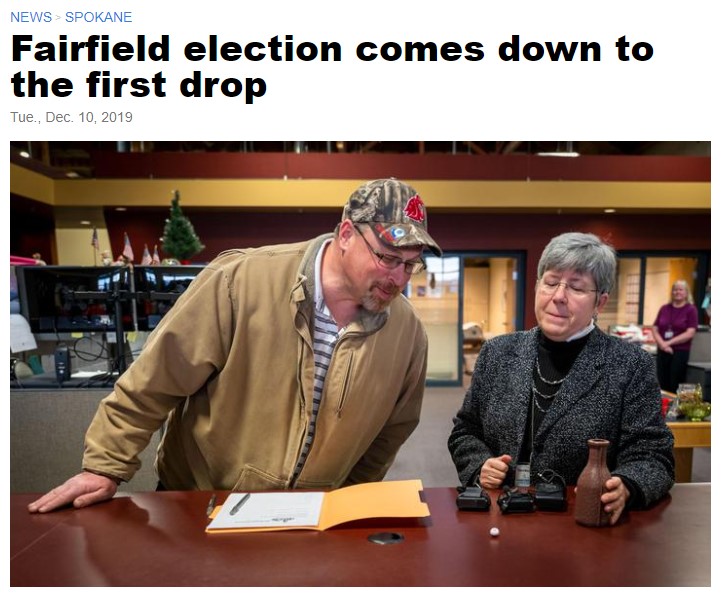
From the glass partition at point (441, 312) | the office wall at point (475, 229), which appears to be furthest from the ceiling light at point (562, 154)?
the glass partition at point (441, 312)

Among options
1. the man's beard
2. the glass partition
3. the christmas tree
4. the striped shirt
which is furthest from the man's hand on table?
the glass partition

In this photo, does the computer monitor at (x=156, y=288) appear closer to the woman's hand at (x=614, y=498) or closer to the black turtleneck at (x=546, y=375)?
the black turtleneck at (x=546, y=375)

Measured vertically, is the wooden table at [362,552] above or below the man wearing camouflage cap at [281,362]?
below

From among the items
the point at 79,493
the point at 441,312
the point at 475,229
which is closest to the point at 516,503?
the point at 79,493

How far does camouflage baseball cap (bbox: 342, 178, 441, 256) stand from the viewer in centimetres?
104

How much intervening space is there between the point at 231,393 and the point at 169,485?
363 mm

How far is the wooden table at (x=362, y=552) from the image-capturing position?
0.75 metres

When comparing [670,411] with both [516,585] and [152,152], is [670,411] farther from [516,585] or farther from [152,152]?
[152,152]

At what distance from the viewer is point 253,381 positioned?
3.72 feet

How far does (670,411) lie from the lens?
252 centimetres

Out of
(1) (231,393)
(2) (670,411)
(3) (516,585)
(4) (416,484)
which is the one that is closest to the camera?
(3) (516,585)

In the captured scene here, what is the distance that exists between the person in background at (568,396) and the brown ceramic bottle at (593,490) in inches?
8.4

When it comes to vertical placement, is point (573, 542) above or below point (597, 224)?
below
